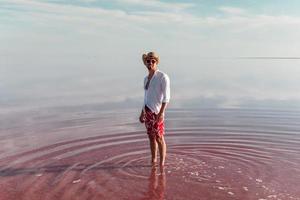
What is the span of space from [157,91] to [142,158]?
2.05 metres

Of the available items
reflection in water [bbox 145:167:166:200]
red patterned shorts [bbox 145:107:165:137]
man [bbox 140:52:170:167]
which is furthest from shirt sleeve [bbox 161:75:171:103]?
reflection in water [bbox 145:167:166:200]

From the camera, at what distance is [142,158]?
10.1 metres

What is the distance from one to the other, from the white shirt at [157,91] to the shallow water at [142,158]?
4.71 ft

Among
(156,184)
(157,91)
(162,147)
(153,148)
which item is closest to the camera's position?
(156,184)

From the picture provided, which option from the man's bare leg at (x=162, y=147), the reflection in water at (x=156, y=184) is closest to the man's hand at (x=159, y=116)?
the man's bare leg at (x=162, y=147)

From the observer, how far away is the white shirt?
8.71 metres

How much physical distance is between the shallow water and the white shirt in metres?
1.44

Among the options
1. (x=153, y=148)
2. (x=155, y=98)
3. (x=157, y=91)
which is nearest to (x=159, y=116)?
(x=155, y=98)

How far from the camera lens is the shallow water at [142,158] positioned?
25.7ft

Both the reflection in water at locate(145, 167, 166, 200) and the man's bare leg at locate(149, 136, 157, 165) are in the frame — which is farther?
the man's bare leg at locate(149, 136, 157, 165)

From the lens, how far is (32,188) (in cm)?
793

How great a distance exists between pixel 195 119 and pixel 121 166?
646cm

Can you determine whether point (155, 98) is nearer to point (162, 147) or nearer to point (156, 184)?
point (162, 147)

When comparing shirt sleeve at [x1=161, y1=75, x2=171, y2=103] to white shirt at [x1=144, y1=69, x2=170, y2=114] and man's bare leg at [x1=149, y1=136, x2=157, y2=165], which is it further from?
man's bare leg at [x1=149, y1=136, x2=157, y2=165]
